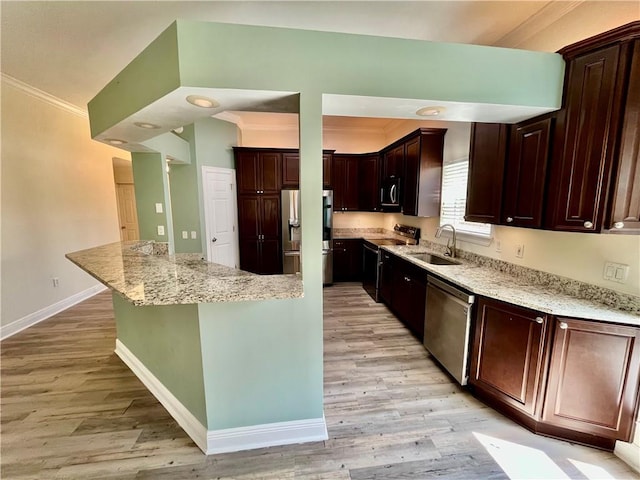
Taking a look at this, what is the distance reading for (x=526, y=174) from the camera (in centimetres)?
197

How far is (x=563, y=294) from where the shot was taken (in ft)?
6.32

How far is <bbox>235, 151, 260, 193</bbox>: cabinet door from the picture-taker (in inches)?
184

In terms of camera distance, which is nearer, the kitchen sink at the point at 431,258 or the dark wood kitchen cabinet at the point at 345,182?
the kitchen sink at the point at 431,258

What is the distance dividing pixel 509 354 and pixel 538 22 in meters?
2.64

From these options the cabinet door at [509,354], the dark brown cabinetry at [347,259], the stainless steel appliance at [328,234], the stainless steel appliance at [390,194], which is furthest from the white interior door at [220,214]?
the cabinet door at [509,354]

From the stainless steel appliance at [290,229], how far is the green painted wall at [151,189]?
194cm

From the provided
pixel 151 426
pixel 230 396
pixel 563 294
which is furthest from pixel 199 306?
pixel 563 294

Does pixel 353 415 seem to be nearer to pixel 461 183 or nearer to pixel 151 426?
pixel 151 426

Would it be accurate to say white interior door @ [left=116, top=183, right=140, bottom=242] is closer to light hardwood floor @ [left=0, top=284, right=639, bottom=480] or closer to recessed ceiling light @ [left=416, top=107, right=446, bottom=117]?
light hardwood floor @ [left=0, top=284, right=639, bottom=480]

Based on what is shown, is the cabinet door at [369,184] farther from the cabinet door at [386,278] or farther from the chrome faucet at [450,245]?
A: the chrome faucet at [450,245]

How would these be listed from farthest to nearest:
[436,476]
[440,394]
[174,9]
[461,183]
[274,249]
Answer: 1. [274,249]
2. [461,183]
3. [440,394]
4. [174,9]
5. [436,476]

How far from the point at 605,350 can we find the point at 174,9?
387cm

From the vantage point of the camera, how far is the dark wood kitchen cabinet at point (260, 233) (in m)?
4.79

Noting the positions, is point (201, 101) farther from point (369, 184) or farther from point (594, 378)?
point (369, 184)
